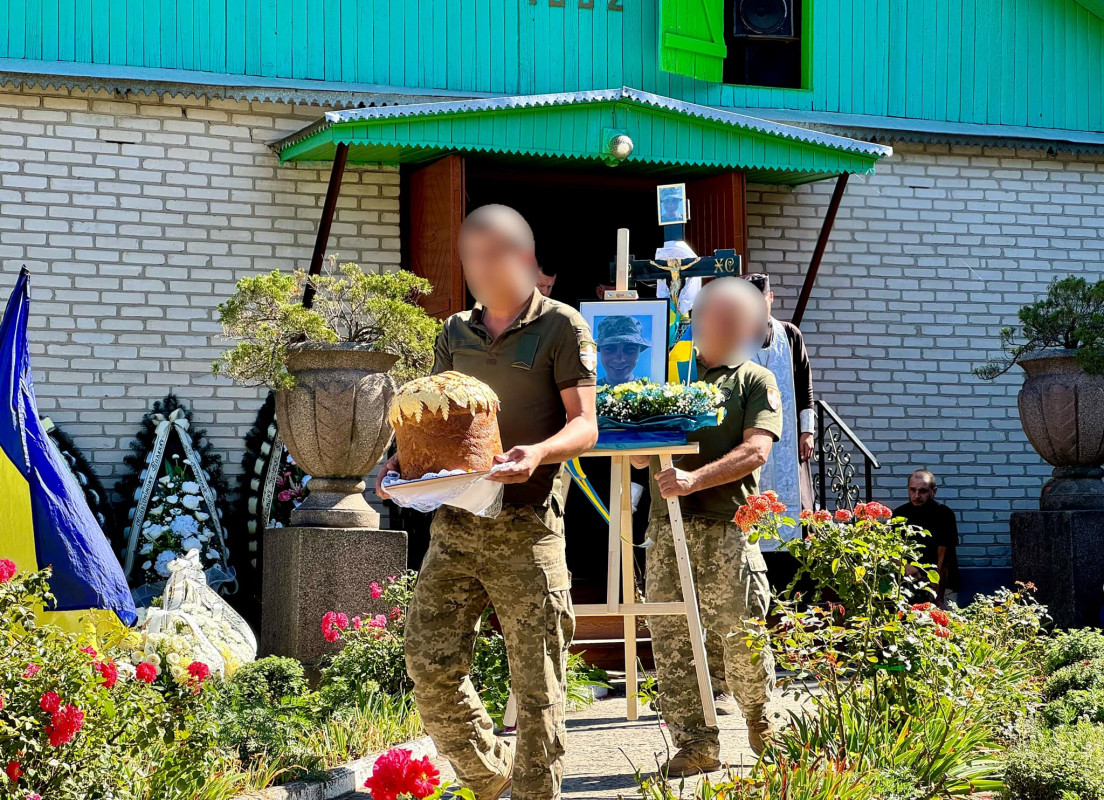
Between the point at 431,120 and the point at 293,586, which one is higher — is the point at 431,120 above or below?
above

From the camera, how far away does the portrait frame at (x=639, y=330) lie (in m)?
5.56

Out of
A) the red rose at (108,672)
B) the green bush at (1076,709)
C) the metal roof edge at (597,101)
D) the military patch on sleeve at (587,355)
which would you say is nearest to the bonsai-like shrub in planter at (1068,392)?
the metal roof edge at (597,101)

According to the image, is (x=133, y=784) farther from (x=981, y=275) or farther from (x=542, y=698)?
(x=981, y=275)

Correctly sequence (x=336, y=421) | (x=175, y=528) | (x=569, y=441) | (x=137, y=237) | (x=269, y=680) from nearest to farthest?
(x=569, y=441), (x=269, y=680), (x=336, y=421), (x=175, y=528), (x=137, y=237)

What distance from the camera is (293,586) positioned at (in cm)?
657

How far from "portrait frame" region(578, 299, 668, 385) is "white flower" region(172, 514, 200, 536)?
11.9 feet

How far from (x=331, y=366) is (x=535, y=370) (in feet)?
10.7

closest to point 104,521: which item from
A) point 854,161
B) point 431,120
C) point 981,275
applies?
point 431,120

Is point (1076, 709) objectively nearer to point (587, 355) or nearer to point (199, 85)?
point (587, 355)

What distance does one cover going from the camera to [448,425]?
362 centimetres

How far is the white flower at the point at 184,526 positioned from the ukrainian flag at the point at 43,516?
2.67 meters

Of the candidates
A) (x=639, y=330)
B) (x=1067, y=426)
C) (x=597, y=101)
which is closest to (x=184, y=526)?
(x=597, y=101)

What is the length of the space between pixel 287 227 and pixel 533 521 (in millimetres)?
6008

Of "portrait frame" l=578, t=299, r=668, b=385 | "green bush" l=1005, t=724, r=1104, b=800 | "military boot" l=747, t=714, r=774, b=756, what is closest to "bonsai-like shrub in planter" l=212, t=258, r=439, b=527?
"portrait frame" l=578, t=299, r=668, b=385
